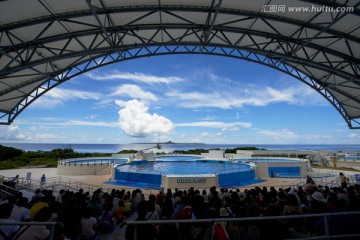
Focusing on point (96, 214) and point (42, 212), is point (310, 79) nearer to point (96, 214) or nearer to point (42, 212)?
point (96, 214)

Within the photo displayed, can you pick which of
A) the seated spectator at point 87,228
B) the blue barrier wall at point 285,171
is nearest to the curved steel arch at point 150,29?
the seated spectator at point 87,228

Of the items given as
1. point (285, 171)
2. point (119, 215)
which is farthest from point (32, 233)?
point (285, 171)

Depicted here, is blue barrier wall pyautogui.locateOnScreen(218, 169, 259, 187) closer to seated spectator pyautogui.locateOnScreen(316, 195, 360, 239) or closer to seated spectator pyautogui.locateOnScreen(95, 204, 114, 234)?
seated spectator pyautogui.locateOnScreen(95, 204, 114, 234)

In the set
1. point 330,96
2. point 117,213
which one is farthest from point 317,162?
point 117,213

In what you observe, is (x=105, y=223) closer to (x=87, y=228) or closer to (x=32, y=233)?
(x=87, y=228)

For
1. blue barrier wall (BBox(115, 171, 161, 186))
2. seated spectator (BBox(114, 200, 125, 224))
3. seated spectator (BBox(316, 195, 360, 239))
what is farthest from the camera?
blue barrier wall (BBox(115, 171, 161, 186))

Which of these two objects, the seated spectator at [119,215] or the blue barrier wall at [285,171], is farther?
the blue barrier wall at [285,171]

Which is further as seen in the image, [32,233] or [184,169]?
[184,169]

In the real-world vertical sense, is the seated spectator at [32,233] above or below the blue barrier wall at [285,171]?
above

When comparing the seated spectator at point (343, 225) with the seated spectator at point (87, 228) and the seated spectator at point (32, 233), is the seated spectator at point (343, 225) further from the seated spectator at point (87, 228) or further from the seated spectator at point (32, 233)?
the seated spectator at point (32, 233)

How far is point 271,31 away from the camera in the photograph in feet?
33.4

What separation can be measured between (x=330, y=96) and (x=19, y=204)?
63.8 ft

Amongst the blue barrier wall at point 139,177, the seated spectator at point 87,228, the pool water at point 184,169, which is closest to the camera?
the seated spectator at point 87,228

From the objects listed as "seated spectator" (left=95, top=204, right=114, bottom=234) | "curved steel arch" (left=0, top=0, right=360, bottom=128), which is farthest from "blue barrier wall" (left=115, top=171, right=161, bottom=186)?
"seated spectator" (left=95, top=204, right=114, bottom=234)
